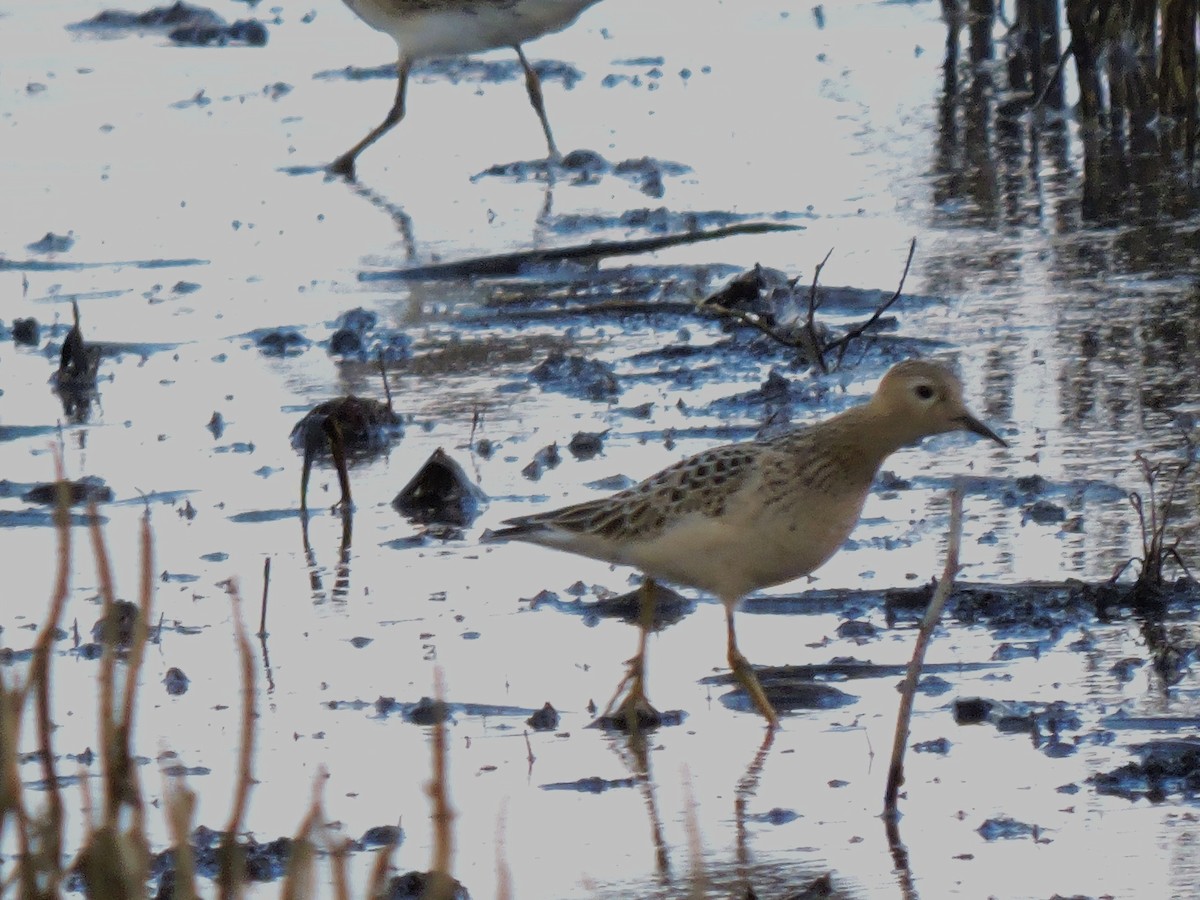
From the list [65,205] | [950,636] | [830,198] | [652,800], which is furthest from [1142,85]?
[652,800]

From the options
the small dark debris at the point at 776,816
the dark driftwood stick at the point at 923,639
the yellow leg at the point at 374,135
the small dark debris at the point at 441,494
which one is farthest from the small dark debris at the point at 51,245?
the dark driftwood stick at the point at 923,639

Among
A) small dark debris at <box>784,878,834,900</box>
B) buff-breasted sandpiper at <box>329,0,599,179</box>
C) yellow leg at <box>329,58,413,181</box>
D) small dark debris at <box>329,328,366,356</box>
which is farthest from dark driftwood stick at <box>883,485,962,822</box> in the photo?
buff-breasted sandpiper at <box>329,0,599,179</box>

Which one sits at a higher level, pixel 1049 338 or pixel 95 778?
pixel 1049 338

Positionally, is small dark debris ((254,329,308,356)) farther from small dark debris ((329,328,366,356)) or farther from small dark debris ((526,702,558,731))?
small dark debris ((526,702,558,731))

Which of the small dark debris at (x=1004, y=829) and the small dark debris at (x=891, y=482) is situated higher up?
the small dark debris at (x=891, y=482)

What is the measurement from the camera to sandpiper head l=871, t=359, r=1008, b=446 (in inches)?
205

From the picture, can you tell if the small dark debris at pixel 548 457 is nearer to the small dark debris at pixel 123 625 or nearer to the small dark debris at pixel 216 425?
the small dark debris at pixel 216 425

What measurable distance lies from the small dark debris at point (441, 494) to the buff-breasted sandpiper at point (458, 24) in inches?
194

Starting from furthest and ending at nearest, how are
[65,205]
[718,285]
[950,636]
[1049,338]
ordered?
[65,205] < [718,285] < [1049,338] < [950,636]

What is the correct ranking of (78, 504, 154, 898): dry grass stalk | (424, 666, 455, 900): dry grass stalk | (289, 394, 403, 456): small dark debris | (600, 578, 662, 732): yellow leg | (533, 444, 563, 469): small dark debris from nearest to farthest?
Answer: (424, 666, 455, 900): dry grass stalk < (78, 504, 154, 898): dry grass stalk < (600, 578, 662, 732): yellow leg < (533, 444, 563, 469): small dark debris < (289, 394, 403, 456): small dark debris

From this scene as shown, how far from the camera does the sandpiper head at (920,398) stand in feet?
17.1

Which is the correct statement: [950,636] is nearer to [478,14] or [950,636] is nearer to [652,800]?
[652,800]

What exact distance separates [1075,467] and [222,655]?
7.43ft

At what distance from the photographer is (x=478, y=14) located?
11.5 metres
